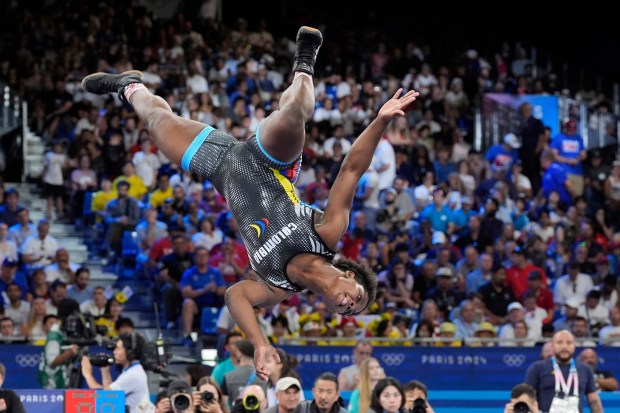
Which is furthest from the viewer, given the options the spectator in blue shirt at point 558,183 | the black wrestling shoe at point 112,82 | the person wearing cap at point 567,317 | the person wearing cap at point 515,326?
the spectator in blue shirt at point 558,183

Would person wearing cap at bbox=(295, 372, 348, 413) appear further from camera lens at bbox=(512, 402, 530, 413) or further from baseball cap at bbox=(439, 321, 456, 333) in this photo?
baseball cap at bbox=(439, 321, 456, 333)

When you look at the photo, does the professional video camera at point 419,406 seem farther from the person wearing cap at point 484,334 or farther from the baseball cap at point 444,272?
the baseball cap at point 444,272

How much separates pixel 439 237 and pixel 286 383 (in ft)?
23.8

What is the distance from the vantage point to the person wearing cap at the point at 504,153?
19188 millimetres

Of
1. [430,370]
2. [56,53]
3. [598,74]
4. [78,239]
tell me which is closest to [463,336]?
[430,370]

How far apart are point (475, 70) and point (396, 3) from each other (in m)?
4.16

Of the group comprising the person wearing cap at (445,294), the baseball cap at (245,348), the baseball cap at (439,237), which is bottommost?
the baseball cap at (245,348)

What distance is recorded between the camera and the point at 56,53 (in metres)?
20.2

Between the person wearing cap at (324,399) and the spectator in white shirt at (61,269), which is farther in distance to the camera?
the spectator in white shirt at (61,269)

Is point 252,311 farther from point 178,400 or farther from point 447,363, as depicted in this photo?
point 447,363

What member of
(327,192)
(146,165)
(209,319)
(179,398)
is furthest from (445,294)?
(179,398)

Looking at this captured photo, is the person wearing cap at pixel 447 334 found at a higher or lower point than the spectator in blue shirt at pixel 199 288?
lower

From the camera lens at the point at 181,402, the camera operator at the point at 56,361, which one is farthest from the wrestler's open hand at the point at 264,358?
the camera operator at the point at 56,361

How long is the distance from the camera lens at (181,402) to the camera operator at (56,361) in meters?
2.46
